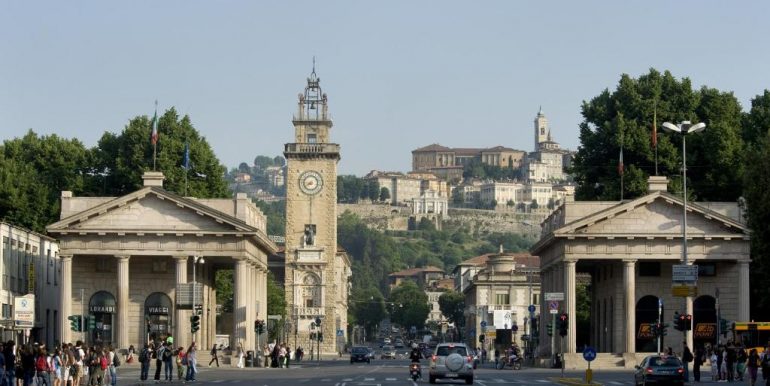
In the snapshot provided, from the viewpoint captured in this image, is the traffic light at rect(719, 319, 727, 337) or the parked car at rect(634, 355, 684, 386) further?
the traffic light at rect(719, 319, 727, 337)

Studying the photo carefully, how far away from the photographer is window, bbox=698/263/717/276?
334ft

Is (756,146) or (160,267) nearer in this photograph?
(160,267)

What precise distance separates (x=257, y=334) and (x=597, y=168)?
28.7m

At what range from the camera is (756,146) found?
364 feet

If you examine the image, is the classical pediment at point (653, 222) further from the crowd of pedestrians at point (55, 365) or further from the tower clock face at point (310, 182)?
the tower clock face at point (310, 182)

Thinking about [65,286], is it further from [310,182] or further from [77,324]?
[310,182]

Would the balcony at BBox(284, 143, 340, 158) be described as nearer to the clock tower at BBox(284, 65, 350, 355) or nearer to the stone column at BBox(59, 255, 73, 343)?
the clock tower at BBox(284, 65, 350, 355)

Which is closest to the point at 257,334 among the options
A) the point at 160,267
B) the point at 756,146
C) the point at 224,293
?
the point at 160,267

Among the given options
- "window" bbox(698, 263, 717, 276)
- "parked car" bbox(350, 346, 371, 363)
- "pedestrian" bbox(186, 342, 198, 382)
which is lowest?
"parked car" bbox(350, 346, 371, 363)

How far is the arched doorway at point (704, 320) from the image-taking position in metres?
101

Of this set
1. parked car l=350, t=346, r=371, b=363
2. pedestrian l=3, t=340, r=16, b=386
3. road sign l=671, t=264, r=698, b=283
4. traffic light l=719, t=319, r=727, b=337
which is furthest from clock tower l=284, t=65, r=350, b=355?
pedestrian l=3, t=340, r=16, b=386

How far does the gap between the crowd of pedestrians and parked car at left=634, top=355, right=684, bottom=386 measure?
21.3 m

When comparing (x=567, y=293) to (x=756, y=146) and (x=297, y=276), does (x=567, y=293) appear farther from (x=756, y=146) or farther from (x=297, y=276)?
(x=297, y=276)

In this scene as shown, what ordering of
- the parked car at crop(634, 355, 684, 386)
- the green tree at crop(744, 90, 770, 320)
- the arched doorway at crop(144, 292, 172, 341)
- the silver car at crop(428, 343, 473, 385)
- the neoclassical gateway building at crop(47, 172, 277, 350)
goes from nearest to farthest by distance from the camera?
1. the parked car at crop(634, 355, 684, 386)
2. the silver car at crop(428, 343, 473, 385)
3. the green tree at crop(744, 90, 770, 320)
4. the neoclassical gateway building at crop(47, 172, 277, 350)
5. the arched doorway at crop(144, 292, 172, 341)
